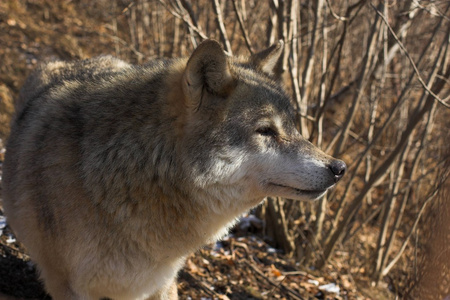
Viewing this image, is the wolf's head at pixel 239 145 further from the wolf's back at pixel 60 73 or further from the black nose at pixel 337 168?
the wolf's back at pixel 60 73

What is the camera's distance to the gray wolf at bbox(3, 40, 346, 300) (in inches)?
130

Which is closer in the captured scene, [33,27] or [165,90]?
[165,90]

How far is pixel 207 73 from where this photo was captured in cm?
327

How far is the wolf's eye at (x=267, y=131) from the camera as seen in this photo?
3399 millimetres

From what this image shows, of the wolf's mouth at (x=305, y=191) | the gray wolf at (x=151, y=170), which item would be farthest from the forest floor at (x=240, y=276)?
the wolf's mouth at (x=305, y=191)

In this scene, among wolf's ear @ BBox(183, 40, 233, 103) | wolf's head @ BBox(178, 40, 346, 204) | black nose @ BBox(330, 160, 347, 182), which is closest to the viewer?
wolf's ear @ BBox(183, 40, 233, 103)

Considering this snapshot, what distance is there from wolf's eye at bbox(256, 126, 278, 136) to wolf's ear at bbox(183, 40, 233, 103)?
33cm

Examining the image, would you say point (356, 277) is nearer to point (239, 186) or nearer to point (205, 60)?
point (239, 186)

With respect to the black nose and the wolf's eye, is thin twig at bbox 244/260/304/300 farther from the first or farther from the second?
the wolf's eye

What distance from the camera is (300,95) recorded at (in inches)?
237

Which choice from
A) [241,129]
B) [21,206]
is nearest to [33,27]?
[21,206]

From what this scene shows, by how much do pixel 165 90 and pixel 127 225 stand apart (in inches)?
36.6

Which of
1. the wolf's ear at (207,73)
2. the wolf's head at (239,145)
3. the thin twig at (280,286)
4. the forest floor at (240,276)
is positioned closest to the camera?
the wolf's ear at (207,73)

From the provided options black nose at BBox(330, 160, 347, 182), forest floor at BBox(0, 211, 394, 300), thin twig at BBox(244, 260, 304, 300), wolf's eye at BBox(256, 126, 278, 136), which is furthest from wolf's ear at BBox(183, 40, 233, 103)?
thin twig at BBox(244, 260, 304, 300)
